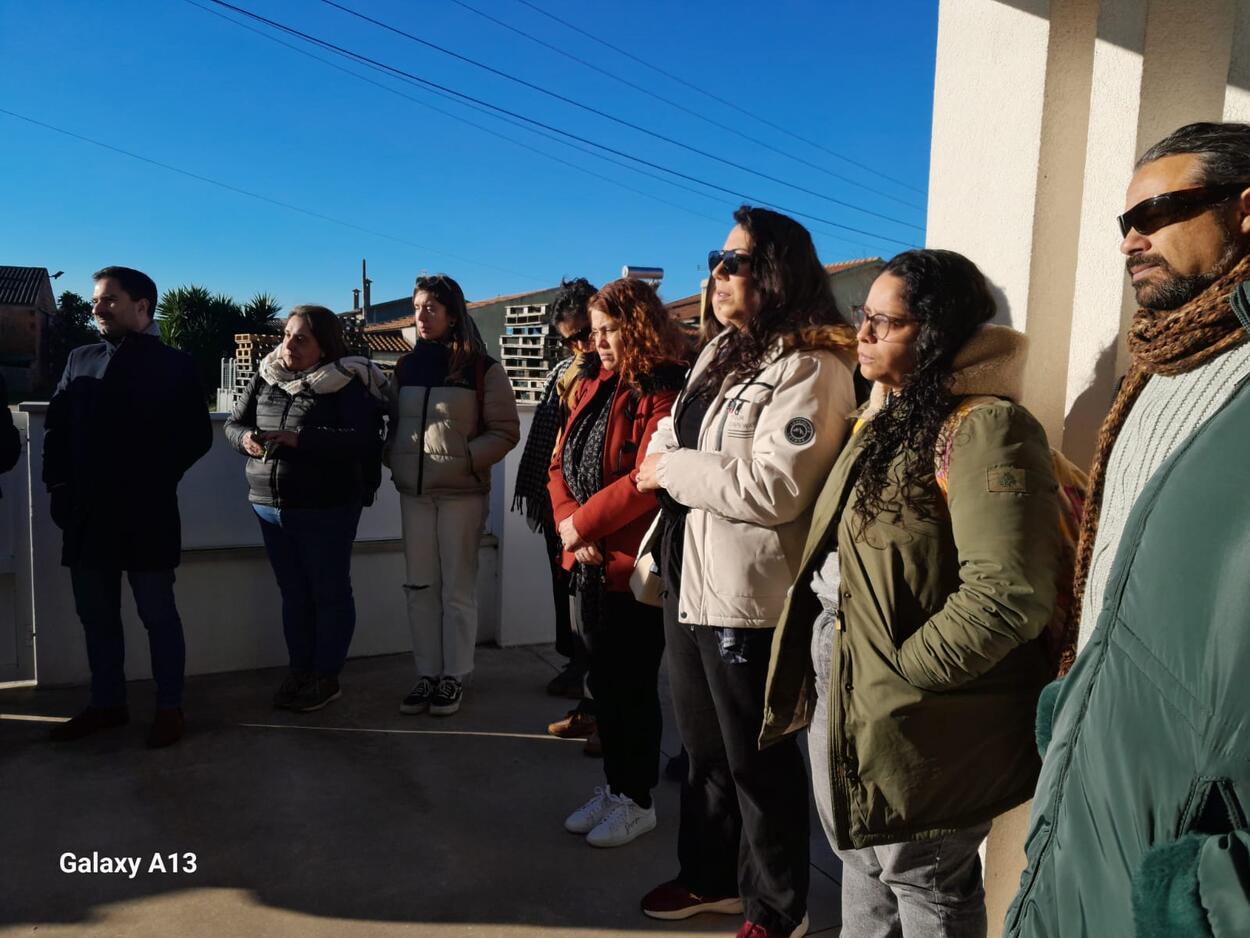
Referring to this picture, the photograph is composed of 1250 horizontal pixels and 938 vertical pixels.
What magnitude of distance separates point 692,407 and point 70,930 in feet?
7.33

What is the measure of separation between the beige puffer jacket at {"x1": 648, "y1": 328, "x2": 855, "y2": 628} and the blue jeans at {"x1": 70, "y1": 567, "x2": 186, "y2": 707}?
2.58 m

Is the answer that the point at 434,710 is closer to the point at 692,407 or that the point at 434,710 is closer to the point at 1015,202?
the point at 692,407

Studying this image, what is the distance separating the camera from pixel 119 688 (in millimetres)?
3816

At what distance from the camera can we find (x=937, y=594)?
167 centimetres

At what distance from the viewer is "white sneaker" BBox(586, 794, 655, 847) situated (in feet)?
9.66

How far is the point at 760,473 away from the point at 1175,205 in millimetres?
1013

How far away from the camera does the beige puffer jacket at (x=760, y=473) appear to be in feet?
6.80

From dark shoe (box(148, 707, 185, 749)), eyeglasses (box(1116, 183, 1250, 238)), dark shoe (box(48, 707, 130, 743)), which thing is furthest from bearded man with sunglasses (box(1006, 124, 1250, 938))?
dark shoe (box(48, 707, 130, 743))

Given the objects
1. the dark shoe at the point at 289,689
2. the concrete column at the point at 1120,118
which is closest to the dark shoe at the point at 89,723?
the dark shoe at the point at 289,689

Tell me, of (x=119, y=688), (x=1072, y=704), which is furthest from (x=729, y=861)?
(x=119, y=688)

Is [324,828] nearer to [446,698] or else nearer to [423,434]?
[446,698]

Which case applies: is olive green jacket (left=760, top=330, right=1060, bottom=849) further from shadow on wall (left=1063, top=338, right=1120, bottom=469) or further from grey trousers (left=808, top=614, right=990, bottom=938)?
shadow on wall (left=1063, top=338, right=1120, bottom=469)

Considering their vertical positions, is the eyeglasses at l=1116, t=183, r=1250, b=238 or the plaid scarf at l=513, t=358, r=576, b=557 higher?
the eyeglasses at l=1116, t=183, r=1250, b=238

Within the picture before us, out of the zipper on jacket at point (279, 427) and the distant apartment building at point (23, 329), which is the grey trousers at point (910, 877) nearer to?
the zipper on jacket at point (279, 427)
